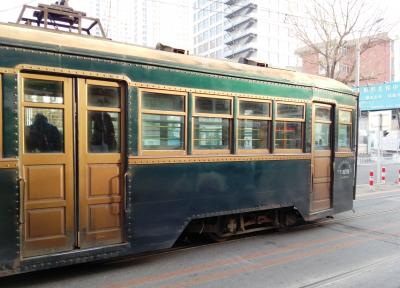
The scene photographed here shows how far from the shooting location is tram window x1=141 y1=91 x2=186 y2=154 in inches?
201

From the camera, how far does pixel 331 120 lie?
761 centimetres

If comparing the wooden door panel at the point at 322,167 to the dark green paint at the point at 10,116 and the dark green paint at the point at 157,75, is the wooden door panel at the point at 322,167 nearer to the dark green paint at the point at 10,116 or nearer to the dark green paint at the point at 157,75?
the dark green paint at the point at 157,75

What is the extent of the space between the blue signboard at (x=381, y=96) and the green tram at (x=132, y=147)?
19.5 m

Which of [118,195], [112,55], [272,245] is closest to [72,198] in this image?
[118,195]

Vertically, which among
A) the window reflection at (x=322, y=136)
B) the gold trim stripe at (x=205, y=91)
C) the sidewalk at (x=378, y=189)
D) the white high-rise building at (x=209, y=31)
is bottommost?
the sidewalk at (x=378, y=189)

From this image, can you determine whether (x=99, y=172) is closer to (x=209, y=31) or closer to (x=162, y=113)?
(x=162, y=113)

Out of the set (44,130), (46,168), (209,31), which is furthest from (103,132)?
(209,31)

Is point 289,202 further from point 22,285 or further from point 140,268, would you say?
point 22,285

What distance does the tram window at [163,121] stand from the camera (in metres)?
5.10

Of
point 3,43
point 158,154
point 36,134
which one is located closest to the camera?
point 3,43

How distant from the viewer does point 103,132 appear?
482cm

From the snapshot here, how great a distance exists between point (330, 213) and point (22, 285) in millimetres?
5461

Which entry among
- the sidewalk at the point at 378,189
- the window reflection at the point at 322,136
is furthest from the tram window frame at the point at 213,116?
the sidewalk at the point at 378,189

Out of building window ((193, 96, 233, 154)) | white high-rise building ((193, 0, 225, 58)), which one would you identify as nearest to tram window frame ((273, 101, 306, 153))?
building window ((193, 96, 233, 154))
